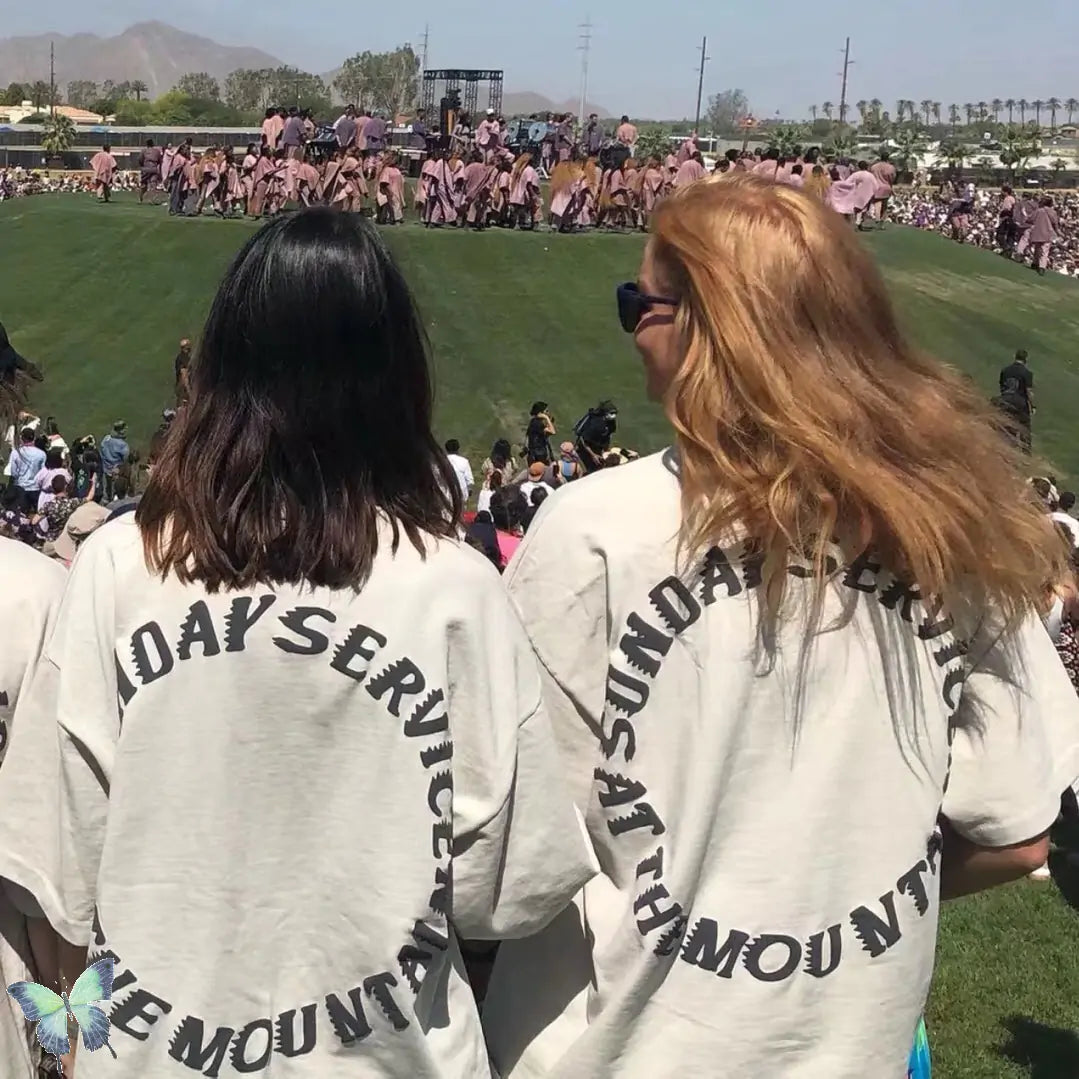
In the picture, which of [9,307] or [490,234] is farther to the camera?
[490,234]

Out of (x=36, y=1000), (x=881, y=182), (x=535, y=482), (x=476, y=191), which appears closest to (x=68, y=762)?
(x=36, y=1000)

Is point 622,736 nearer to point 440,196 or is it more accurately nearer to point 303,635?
point 303,635

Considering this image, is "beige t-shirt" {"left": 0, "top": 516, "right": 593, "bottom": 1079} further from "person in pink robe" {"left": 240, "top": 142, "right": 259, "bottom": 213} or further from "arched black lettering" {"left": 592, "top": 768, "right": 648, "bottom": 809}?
"person in pink robe" {"left": 240, "top": 142, "right": 259, "bottom": 213}

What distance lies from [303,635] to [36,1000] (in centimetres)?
68

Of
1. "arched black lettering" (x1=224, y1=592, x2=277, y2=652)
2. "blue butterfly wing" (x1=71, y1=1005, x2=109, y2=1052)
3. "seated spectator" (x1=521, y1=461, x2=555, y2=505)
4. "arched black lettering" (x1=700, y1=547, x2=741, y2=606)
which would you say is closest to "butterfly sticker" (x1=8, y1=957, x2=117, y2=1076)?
"blue butterfly wing" (x1=71, y1=1005, x2=109, y2=1052)

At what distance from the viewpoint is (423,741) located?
1.72 m

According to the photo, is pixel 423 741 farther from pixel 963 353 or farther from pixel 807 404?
pixel 963 353

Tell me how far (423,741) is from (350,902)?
24 centimetres

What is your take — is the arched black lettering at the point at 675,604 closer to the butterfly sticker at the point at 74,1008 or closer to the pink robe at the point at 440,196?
the butterfly sticker at the point at 74,1008

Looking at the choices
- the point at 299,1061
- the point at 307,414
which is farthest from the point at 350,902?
the point at 307,414

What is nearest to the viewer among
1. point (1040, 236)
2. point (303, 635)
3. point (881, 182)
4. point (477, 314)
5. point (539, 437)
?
point (303, 635)

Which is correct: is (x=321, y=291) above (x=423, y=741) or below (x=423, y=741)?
above

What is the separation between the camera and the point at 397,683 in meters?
1.71

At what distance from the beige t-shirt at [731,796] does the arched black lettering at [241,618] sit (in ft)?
1.21
